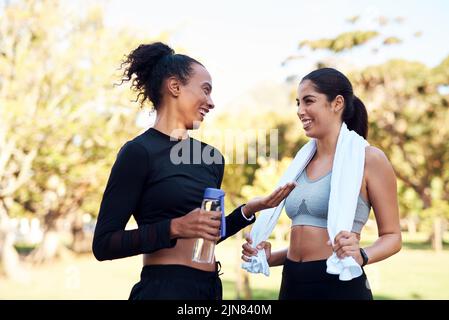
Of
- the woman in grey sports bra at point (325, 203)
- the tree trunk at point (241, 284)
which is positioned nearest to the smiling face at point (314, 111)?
the woman in grey sports bra at point (325, 203)

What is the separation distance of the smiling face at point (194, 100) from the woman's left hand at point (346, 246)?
901mm

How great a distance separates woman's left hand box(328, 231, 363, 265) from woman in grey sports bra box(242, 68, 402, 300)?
1cm

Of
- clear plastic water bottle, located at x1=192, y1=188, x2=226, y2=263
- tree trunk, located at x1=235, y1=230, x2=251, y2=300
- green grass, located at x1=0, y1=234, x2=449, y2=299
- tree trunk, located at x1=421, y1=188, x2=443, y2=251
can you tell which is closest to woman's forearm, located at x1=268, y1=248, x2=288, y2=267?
clear plastic water bottle, located at x1=192, y1=188, x2=226, y2=263

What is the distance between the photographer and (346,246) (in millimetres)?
3189

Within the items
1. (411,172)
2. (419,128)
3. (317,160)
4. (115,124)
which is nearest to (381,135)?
(419,128)

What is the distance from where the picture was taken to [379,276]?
22516 mm

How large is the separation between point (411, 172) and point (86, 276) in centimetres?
2144

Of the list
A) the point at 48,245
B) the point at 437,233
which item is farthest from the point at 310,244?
the point at 437,233

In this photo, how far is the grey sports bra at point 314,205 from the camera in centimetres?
352

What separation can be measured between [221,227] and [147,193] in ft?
1.23

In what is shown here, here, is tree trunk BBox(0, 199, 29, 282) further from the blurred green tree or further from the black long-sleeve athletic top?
the black long-sleeve athletic top

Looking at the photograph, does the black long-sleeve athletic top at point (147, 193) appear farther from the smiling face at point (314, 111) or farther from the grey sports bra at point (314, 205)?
the smiling face at point (314, 111)

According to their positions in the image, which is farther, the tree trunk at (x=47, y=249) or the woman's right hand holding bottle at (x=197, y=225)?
the tree trunk at (x=47, y=249)
